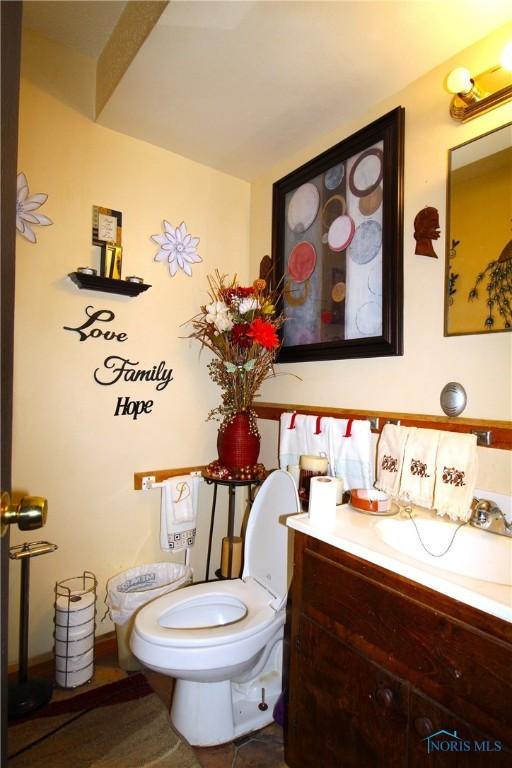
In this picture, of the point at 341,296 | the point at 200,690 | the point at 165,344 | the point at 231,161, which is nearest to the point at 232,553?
the point at 200,690

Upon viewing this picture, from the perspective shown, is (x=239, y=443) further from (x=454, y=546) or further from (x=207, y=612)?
(x=454, y=546)

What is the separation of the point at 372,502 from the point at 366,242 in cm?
105

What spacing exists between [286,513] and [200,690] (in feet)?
2.34

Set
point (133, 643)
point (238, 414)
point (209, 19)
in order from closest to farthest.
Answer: point (209, 19), point (133, 643), point (238, 414)

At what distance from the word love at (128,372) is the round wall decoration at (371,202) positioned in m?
1.21

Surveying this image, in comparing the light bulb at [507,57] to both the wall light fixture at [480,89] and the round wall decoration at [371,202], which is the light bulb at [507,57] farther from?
the round wall decoration at [371,202]

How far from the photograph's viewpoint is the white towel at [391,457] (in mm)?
1370

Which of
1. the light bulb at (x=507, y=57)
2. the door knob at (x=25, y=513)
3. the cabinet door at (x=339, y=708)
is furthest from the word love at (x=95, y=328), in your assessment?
the light bulb at (x=507, y=57)

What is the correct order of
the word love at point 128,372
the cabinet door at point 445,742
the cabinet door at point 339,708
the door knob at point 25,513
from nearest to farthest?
1. the door knob at point 25,513
2. the cabinet door at point 445,742
3. the cabinet door at point 339,708
4. the word love at point 128,372

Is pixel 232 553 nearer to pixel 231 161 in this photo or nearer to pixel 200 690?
pixel 200 690

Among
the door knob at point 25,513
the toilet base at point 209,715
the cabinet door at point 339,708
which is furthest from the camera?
the toilet base at point 209,715

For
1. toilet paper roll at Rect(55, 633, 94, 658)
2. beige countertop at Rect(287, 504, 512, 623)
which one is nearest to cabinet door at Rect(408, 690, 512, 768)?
beige countertop at Rect(287, 504, 512, 623)

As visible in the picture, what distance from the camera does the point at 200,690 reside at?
4.67ft

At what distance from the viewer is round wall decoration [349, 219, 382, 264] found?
158 centimetres
